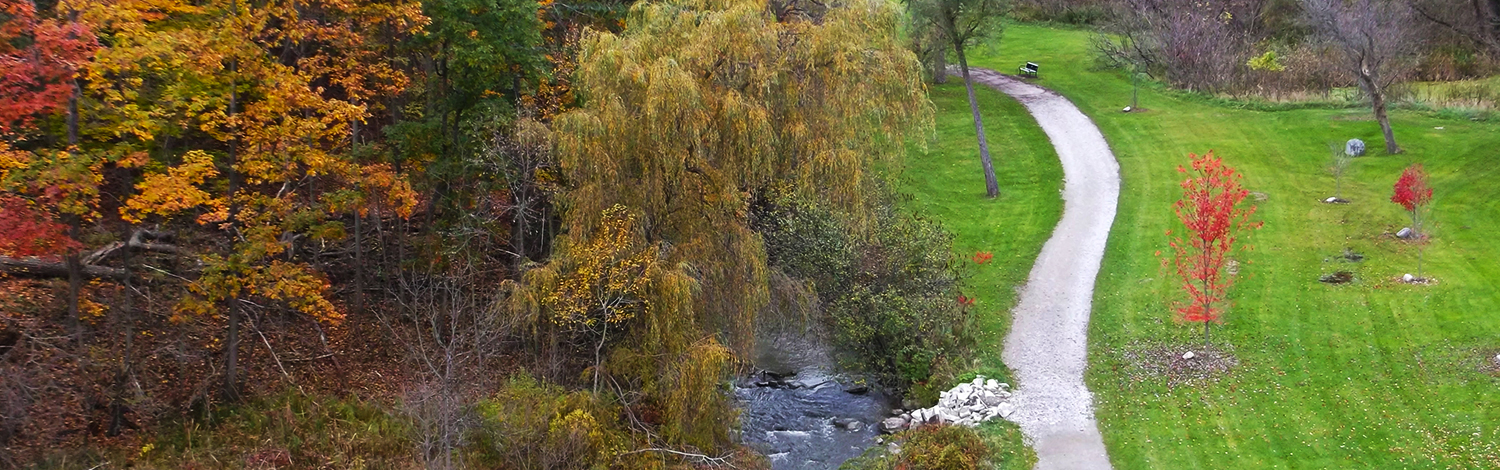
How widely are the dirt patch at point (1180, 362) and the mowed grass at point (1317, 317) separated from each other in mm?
111

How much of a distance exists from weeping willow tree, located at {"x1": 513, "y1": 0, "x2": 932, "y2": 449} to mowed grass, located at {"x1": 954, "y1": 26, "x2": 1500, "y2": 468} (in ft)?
24.3

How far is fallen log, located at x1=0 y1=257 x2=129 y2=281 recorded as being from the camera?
19.9 metres

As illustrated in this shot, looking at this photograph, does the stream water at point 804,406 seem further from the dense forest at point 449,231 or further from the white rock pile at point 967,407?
the dense forest at point 449,231

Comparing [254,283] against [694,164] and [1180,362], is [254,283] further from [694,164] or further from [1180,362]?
[1180,362]

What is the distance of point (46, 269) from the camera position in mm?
20531

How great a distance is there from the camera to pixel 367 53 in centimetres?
2266

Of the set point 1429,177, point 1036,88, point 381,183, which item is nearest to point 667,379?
point 381,183

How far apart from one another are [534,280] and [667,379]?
2798 mm

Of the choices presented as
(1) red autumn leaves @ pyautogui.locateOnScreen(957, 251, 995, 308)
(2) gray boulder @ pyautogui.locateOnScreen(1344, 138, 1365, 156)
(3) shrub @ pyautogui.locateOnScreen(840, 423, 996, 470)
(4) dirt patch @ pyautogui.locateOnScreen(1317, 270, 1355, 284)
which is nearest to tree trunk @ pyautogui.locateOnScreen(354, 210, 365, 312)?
(3) shrub @ pyautogui.locateOnScreen(840, 423, 996, 470)

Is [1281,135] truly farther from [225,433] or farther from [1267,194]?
[225,433]

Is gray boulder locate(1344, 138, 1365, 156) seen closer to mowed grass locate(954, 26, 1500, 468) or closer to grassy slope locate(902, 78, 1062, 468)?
mowed grass locate(954, 26, 1500, 468)

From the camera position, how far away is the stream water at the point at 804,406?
2177 cm

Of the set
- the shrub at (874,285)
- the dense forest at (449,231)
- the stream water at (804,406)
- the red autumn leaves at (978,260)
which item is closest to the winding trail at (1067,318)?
the red autumn leaves at (978,260)

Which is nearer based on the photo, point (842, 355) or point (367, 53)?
point (367, 53)
